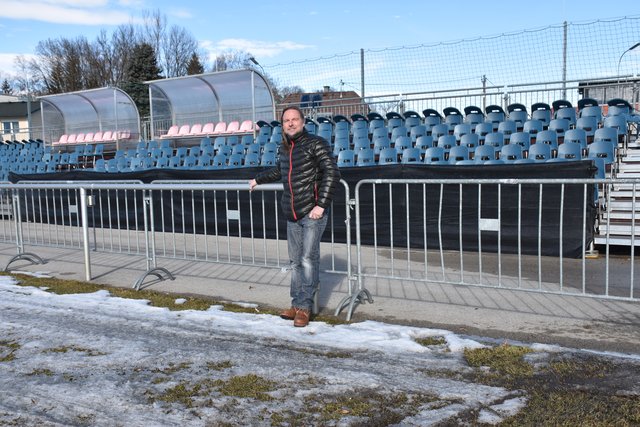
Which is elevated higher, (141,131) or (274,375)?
(141,131)

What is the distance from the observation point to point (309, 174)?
17.2 ft

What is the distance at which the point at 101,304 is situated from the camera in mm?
6250

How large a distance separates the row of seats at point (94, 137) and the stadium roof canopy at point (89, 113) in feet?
0.78

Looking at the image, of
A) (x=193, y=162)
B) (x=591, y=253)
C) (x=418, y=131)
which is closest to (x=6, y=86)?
(x=193, y=162)

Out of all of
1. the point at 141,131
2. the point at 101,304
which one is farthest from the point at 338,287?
the point at 141,131

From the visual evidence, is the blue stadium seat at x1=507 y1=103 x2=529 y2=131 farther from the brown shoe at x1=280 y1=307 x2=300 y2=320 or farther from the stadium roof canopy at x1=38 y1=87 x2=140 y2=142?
the stadium roof canopy at x1=38 y1=87 x2=140 y2=142

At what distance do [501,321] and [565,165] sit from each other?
3.93m

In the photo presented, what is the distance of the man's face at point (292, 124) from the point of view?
524 centimetres

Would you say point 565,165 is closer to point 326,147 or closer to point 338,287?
point 338,287

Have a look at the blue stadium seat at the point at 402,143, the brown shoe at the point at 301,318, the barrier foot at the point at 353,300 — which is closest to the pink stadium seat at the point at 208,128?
the blue stadium seat at the point at 402,143

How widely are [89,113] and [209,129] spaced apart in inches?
337

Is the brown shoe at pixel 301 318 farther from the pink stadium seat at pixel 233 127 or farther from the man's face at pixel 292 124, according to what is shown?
the pink stadium seat at pixel 233 127

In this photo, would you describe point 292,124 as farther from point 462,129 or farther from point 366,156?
point 462,129

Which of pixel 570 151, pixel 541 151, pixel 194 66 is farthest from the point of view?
pixel 194 66
